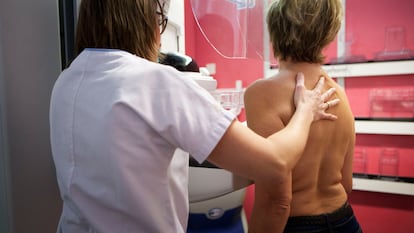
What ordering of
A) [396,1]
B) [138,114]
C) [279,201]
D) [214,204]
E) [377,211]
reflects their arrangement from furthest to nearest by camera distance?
[377,211], [396,1], [214,204], [279,201], [138,114]

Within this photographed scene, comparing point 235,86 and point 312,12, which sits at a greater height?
point 312,12

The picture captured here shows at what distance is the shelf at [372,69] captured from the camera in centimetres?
194

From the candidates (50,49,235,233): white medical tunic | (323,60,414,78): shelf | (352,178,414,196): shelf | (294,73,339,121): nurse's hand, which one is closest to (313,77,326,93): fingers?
(294,73,339,121): nurse's hand

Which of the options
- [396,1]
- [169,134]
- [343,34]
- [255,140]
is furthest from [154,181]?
[396,1]

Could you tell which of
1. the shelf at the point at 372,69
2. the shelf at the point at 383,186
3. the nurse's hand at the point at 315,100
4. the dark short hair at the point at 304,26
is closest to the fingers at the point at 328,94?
the nurse's hand at the point at 315,100

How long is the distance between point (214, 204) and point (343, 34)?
155 cm

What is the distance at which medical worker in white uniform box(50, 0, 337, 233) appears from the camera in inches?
24.0

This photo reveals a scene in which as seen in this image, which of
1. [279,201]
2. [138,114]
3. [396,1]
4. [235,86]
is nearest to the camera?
[138,114]

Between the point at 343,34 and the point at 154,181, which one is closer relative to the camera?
the point at 154,181

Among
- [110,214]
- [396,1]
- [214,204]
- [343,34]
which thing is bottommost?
[214,204]

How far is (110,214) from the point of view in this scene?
679mm

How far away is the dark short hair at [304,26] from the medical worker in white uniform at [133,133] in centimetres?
45

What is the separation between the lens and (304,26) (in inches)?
42.1

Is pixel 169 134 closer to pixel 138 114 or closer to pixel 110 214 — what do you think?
pixel 138 114
